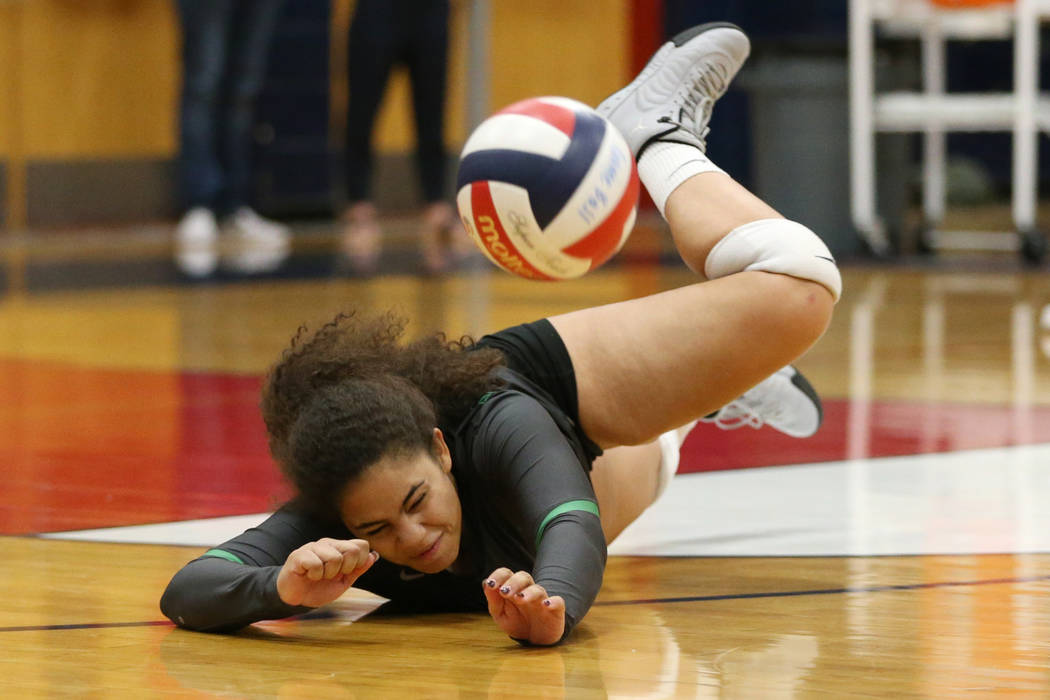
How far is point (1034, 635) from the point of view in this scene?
2.06m

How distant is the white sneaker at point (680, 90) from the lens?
2.84 meters

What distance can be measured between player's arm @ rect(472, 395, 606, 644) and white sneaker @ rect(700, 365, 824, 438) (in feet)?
2.44

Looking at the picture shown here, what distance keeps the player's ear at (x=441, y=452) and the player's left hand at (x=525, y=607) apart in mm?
227

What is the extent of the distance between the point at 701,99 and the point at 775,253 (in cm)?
53

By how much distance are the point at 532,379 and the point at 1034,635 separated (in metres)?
0.74

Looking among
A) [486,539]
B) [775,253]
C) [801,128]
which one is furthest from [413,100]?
[486,539]

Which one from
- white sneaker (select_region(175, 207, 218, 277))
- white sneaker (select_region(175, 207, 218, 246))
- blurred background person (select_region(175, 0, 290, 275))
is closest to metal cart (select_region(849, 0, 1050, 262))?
blurred background person (select_region(175, 0, 290, 275))

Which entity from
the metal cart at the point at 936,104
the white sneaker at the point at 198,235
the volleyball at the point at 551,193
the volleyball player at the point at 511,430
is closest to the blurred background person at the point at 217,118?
the white sneaker at the point at 198,235

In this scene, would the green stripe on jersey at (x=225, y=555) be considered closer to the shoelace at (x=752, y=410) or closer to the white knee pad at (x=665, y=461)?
the white knee pad at (x=665, y=461)

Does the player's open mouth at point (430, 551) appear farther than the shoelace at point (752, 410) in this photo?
No

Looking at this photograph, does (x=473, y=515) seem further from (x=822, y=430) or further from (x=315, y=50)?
(x=315, y=50)

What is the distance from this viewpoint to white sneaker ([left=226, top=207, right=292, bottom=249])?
9.43m

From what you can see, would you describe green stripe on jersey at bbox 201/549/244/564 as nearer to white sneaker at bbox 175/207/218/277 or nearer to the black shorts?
the black shorts

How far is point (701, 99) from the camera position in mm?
2926
